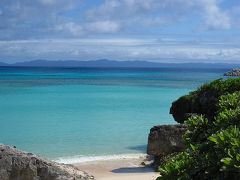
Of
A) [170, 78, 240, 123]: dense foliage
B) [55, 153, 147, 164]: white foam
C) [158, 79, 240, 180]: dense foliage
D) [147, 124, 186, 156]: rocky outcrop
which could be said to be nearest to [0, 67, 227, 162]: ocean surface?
[55, 153, 147, 164]: white foam

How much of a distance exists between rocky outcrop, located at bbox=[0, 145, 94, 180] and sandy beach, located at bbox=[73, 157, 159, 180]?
25.4 ft

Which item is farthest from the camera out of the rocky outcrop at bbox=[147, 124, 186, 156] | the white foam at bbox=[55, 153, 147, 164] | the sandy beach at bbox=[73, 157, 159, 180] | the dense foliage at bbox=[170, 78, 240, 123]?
the white foam at bbox=[55, 153, 147, 164]

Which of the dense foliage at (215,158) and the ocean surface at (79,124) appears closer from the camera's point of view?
the dense foliage at (215,158)

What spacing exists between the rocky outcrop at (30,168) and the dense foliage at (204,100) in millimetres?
8646

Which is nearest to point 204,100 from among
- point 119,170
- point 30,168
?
point 119,170

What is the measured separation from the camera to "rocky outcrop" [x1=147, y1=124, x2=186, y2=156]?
1617 cm

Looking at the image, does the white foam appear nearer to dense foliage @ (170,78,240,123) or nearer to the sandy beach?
the sandy beach

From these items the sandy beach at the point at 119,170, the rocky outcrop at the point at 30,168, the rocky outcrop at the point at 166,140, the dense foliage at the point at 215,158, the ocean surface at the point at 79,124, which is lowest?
the ocean surface at the point at 79,124

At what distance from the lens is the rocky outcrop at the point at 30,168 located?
694 centimetres

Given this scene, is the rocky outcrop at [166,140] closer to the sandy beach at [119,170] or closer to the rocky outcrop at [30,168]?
the sandy beach at [119,170]

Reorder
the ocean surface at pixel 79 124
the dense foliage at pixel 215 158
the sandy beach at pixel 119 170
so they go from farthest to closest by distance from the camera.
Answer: the ocean surface at pixel 79 124 → the sandy beach at pixel 119 170 → the dense foliage at pixel 215 158

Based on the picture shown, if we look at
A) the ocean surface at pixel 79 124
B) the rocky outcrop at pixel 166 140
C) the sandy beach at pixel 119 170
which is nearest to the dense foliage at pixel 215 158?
the sandy beach at pixel 119 170

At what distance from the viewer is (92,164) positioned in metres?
17.6

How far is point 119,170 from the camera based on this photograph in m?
16.6
